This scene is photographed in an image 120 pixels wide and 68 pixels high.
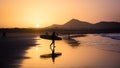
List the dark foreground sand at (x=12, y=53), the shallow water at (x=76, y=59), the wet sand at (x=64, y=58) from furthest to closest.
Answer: the dark foreground sand at (x=12, y=53) → the wet sand at (x=64, y=58) → the shallow water at (x=76, y=59)

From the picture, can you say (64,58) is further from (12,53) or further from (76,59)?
(12,53)

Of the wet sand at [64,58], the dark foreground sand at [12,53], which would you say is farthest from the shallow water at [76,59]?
the dark foreground sand at [12,53]

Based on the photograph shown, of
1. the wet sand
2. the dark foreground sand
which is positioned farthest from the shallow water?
the dark foreground sand

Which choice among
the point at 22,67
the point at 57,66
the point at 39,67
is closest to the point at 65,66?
the point at 57,66

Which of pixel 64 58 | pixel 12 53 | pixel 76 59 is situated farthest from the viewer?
pixel 12 53

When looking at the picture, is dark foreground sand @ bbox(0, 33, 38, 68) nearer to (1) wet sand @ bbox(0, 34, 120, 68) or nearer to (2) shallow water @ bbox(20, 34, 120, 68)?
(1) wet sand @ bbox(0, 34, 120, 68)

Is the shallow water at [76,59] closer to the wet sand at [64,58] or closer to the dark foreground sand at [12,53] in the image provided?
the wet sand at [64,58]

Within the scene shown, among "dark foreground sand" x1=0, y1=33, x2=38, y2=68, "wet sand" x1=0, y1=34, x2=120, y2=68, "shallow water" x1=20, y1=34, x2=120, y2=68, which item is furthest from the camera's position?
"dark foreground sand" x1=0, y1=33, x2=38, y2=68

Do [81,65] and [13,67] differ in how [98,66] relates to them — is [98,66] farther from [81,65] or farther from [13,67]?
[13,67]

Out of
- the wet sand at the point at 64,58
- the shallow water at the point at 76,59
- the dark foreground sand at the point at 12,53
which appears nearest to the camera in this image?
the shallow water at the point at 76,59

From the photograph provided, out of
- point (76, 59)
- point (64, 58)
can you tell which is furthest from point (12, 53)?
point (76, 59)

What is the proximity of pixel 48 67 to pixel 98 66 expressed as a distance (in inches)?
122

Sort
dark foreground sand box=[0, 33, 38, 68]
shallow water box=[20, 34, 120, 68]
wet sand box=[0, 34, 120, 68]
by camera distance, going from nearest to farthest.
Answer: shallow water box=[20, 34, 120, 68], wet sand box=[0, 34, 120, 68], dark foreground sand box=[0, 33, 38, 68]

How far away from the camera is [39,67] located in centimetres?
1697
